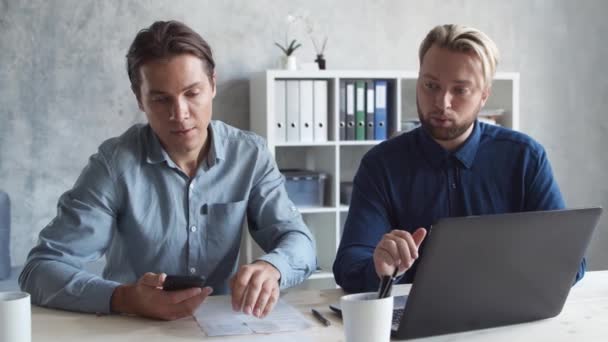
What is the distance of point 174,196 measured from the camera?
1.95m

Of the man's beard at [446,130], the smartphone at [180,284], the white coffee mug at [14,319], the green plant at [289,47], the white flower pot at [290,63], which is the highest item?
the green plant at [289,47]

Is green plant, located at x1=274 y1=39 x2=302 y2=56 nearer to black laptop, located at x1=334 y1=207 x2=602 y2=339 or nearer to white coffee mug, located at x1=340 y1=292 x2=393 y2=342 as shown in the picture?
black laptop, located at x1=334 y1=207 x2=602 y2=339

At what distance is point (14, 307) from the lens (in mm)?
1197

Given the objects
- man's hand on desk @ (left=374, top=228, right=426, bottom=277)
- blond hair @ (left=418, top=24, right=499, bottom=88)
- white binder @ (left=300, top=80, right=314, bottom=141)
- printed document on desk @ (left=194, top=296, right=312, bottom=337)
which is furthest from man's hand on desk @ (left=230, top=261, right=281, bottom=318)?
white binder @ (left=300, top=80, right=314, bottom=141)

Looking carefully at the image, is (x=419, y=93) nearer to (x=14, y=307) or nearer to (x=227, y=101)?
(x=14, y=307)

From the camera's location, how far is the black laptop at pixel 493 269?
1.28 m

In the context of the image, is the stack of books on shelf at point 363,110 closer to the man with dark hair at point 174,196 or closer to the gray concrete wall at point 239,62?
the gray concrete wall at point 239,62

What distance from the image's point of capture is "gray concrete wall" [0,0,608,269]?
366 cm

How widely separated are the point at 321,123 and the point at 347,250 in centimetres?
195

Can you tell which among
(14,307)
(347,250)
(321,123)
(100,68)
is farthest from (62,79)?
(14,307)

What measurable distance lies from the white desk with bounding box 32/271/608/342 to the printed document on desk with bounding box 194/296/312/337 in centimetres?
2

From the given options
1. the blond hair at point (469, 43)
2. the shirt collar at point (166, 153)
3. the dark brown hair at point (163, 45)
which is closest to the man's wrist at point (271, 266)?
the shirt collar at point (166, 153)

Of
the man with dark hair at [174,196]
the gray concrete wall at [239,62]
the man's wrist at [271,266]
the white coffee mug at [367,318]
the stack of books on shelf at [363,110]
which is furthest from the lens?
the stack of books on shelf at [363,110]

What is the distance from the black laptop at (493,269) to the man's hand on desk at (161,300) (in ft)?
1.29
